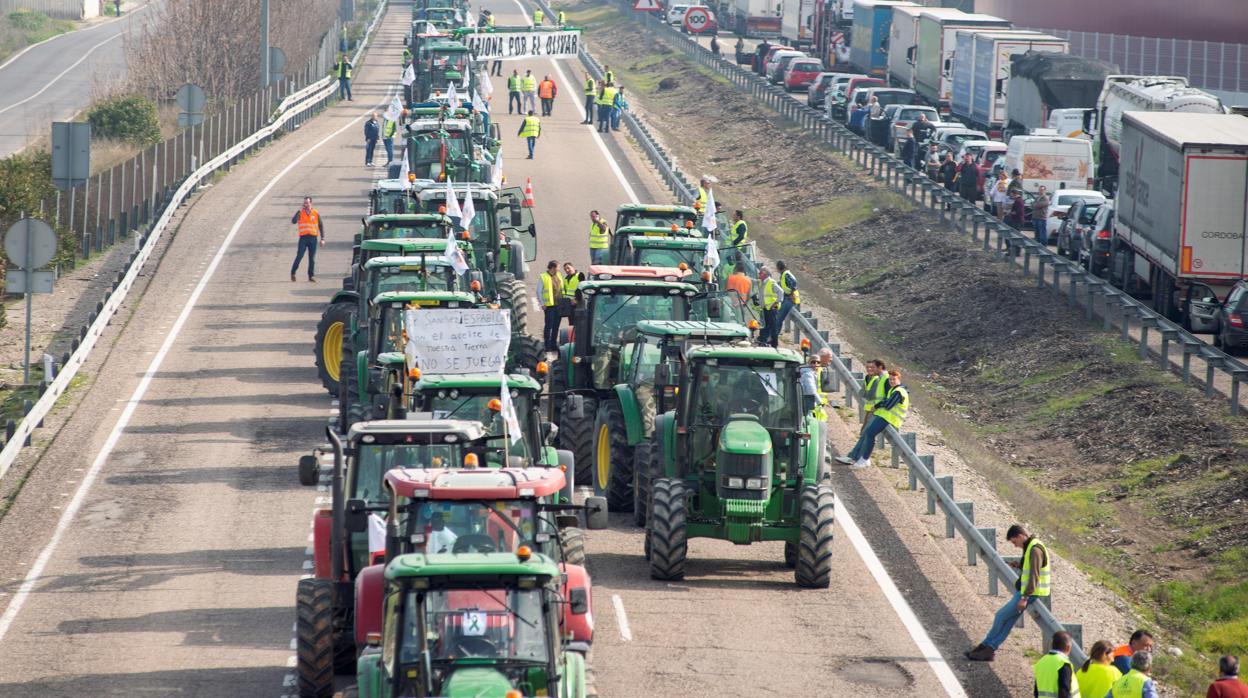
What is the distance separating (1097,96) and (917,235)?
11143 millimetres

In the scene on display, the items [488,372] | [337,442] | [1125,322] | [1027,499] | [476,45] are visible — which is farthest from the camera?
[476,45]

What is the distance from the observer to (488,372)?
20844 millimetres

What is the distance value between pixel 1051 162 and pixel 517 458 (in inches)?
1238

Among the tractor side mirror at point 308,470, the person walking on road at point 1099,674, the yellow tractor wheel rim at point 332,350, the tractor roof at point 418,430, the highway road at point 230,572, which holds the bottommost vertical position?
the highway road at point 230,572

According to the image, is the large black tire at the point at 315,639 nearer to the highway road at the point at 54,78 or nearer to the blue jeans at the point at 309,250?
the blue jeans at the point at 309,250

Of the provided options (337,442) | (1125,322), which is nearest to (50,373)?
(337,442)

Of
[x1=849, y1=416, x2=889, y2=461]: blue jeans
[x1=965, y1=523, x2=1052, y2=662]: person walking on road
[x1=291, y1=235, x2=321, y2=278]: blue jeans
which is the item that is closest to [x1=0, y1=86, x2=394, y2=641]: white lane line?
[x1=291, y1=235, x2=321, y2=278]: blue jeans

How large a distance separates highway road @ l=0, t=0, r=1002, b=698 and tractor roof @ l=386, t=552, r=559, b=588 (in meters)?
4.02

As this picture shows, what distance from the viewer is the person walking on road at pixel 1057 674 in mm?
14914

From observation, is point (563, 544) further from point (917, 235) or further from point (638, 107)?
point (638, 107)

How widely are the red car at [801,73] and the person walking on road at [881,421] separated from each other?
52281 millimetres

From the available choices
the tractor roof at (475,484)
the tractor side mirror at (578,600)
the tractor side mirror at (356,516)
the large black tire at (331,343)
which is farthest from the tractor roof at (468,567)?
the large black tire at (331,343)

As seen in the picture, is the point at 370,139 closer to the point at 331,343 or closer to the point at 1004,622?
the point at 331,343

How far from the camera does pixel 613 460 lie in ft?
72.4
